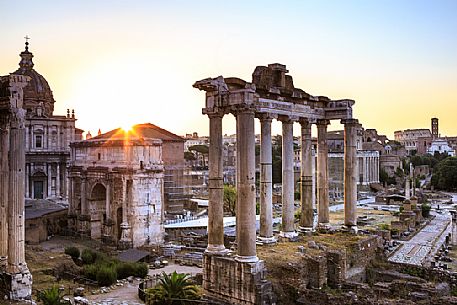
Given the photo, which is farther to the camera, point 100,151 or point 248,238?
point 100,151

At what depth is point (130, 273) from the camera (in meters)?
23.2

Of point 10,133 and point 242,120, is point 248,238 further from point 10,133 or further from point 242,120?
point 10,133

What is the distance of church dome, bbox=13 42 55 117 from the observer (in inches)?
1684

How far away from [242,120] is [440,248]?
22.2m

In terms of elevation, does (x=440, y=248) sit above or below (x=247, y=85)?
below

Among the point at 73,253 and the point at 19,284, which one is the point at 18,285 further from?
the point at 73,253

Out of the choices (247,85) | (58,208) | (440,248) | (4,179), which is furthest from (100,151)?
(440,248)

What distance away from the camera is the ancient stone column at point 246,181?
45.6ft

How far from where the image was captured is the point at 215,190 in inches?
576

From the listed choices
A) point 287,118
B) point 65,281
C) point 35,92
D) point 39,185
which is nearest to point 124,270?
point 65,281

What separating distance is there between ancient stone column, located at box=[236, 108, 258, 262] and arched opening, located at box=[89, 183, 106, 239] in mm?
22484

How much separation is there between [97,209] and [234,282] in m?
23.2

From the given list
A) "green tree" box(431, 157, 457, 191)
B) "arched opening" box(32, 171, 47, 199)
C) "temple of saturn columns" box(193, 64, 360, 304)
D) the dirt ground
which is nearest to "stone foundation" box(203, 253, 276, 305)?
"temple of saturn columns" box(193, 64, 360, 304)

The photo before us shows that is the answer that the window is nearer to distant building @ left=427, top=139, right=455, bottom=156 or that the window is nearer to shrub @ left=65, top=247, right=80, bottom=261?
shrub @ left=65, top=247, right=80, bottom=261
